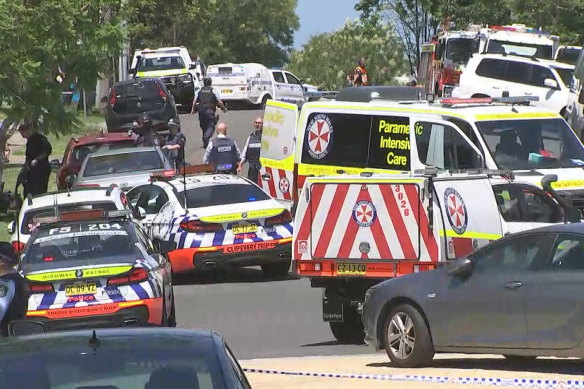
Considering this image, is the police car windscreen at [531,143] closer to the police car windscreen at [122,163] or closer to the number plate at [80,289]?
the police car windscreen at [122,163]

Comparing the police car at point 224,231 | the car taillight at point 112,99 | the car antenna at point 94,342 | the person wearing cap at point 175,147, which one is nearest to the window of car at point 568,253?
the car antenna at point 94,342

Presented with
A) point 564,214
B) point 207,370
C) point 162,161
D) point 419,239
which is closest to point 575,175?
point 564,214

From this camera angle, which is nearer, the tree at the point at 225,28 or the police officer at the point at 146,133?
the police officer at the point at 146,133

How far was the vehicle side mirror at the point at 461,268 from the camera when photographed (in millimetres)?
12062

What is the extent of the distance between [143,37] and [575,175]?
183 ft

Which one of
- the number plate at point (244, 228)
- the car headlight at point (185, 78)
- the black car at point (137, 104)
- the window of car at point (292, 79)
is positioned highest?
the number plate at point (244, 228)

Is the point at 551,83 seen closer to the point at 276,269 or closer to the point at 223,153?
the point at 223,153

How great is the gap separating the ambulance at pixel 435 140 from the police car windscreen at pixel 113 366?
466 inches

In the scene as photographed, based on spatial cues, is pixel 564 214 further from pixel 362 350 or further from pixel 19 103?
pixel 19 103

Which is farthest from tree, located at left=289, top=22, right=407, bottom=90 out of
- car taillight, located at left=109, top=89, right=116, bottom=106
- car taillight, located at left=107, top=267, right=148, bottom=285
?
car taillight, located at left=107, top=267, right=148, bottom=285

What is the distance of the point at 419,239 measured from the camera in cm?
1435

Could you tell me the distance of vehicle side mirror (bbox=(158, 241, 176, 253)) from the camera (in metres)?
19.2

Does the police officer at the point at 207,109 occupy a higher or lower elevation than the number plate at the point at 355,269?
lower

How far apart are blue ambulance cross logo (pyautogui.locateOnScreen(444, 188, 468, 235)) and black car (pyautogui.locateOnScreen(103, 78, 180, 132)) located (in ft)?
66.9
